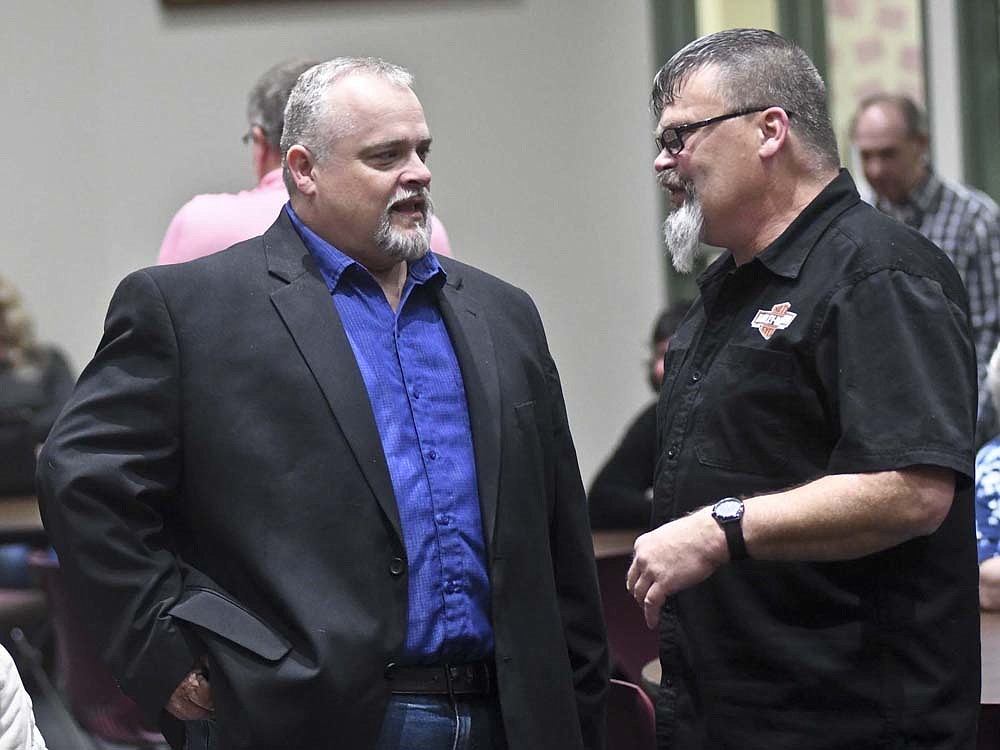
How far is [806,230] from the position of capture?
2236 mm

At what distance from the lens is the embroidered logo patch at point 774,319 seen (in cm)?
216

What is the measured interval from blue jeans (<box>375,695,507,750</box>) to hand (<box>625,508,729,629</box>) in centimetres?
30

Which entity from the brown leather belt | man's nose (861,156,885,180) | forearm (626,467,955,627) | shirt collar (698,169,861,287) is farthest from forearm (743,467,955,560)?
man's nose (861,156,885,180)

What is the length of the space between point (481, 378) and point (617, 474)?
2276 millimetres

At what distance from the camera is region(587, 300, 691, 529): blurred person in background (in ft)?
14.6

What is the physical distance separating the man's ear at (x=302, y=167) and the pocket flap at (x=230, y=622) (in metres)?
0.61

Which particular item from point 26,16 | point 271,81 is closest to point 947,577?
point 271,81

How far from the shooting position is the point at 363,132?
2.31m

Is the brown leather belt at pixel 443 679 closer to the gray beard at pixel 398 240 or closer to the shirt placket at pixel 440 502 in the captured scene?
the shirt placket at pixel 440 502

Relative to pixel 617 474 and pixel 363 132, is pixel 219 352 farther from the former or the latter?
pixel 617 474

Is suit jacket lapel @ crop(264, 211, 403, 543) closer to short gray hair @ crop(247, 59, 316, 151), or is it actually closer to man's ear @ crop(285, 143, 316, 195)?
man's ear @ crop(285, 143, 316, 195)

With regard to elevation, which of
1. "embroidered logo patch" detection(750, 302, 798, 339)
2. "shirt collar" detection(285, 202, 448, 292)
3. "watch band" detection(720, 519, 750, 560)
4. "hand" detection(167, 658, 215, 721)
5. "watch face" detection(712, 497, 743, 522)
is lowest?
"hand" detection(167, 658, 215, 721)

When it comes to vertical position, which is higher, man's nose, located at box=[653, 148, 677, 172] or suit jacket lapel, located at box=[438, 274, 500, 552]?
man's nose, located at box=[653, 148, 677, 172]

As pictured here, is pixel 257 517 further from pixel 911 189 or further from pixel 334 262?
pixel 911 189
